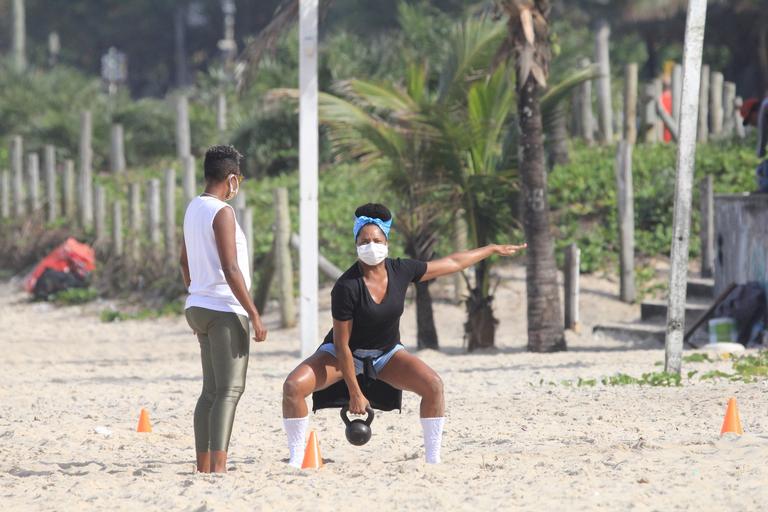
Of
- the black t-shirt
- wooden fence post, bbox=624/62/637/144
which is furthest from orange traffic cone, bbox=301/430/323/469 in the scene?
wooden fence post, bbox=624/62/637/144

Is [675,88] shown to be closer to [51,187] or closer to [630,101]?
[630,101]

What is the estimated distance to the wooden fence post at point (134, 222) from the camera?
68.3 ft

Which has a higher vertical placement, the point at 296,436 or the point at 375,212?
the point at 375,212

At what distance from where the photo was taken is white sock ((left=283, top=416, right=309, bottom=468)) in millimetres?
7000

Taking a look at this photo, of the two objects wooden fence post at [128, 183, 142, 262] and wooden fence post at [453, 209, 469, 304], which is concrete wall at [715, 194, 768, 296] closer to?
wooden fence post at [453, 209, 469, 304]

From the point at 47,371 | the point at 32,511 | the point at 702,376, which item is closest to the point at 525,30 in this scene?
the point at 702,376

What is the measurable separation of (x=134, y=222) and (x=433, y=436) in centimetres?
1454

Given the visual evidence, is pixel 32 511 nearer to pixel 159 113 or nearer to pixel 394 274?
pixel 394 274

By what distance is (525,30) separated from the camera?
12.7 metres

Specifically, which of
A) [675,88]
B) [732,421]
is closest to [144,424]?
[732,421]

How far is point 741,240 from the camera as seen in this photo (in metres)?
13.8

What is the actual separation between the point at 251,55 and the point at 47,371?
11.4 ft

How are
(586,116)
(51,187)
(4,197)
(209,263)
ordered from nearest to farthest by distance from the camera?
1. (209,263)
2. (586,116)
3. (51,187)
4. (4,197)

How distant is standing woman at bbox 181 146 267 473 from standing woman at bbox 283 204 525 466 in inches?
11.0
